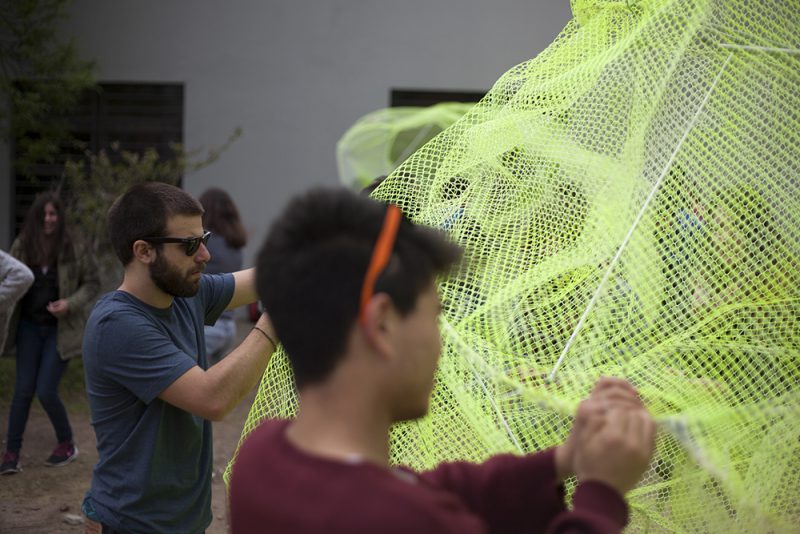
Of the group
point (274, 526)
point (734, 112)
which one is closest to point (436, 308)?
point (274, 526)

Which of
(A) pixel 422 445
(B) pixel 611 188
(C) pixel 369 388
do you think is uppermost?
(B) pixel 611 188

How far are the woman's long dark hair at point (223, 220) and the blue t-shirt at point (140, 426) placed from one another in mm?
3981

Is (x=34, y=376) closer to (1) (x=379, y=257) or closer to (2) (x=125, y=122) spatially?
(1) (x=379, y=257)

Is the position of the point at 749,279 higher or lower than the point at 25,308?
higher

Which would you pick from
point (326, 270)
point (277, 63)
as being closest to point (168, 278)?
point (326, 270)

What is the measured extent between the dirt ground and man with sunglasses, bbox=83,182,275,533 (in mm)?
2680

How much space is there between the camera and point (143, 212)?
277cm

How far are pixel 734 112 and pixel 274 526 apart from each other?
152 cm

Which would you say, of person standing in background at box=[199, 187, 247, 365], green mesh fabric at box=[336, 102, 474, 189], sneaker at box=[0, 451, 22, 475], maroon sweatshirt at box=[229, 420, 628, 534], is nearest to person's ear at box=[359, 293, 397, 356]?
maroon sweatshirt at box=[229, 420, 628, 534]

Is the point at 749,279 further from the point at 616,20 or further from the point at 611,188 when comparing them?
the point at 616,20

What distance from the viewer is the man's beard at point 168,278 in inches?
107

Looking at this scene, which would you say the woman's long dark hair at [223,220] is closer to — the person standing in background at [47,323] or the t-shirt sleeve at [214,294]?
the person standing in background at [47,323]

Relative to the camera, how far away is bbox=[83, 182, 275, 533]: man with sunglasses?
2572 mm

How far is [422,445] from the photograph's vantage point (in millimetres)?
2201
